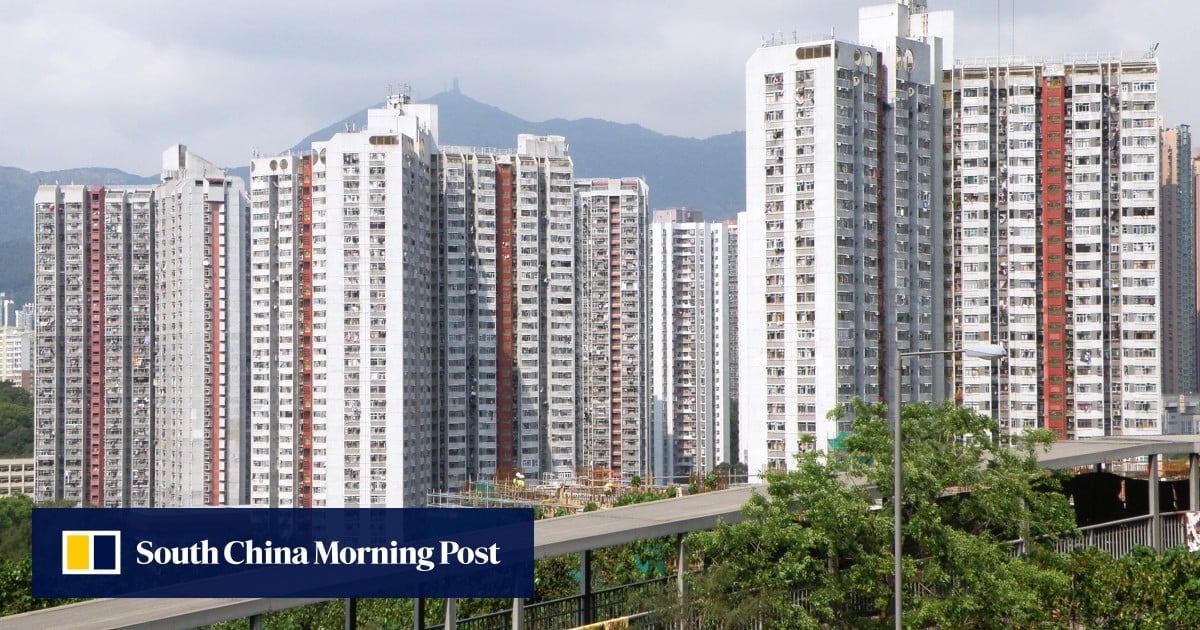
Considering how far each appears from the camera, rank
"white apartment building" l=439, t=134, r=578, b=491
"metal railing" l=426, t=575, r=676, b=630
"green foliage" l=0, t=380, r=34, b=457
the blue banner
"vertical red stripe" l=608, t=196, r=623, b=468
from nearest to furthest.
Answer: the blue banner → "metal railing" l=426, t=575, r=676, b=630 → "white apartment building" l=439, t=134, r=578, b=491 → "vertical red stripe" l=608, t=196, r=623, b=468 → "green foliage" l=0, t=380, r=34, b=457

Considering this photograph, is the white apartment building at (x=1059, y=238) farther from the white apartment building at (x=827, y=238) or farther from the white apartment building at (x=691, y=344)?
the white apartment building at (x=691, y=344)

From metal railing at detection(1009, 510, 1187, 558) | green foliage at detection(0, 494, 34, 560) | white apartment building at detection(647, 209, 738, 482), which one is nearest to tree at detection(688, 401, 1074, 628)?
metal railing at detection(1009, 510, 1187, 558)

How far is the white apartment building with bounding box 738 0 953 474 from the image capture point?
191ft

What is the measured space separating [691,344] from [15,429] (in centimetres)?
5381

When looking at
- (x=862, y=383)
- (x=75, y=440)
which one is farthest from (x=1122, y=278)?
(x=75, y=440)

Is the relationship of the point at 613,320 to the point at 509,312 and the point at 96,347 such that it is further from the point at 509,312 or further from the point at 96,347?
the point at 96,347

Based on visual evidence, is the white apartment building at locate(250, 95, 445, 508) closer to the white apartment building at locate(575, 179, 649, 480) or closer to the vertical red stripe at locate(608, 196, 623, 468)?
the white apartment building at locate(575, 179, 649, 480)

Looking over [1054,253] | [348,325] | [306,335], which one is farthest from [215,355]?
[1054,253]

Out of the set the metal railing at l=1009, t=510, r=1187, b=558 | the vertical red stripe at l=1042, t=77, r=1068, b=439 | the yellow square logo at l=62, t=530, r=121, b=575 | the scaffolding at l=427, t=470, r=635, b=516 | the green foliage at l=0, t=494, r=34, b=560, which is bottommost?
the green foliage at l=0, t=494, r=34, b=560

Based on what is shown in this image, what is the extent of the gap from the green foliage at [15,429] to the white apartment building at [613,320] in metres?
47.3

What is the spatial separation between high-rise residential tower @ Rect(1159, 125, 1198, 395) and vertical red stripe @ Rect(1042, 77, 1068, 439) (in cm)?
3527

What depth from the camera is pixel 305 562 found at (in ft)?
48.9

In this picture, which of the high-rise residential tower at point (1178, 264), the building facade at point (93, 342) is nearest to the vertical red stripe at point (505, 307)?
the building facade at point (93, 342)

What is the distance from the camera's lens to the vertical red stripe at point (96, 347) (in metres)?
88.1
